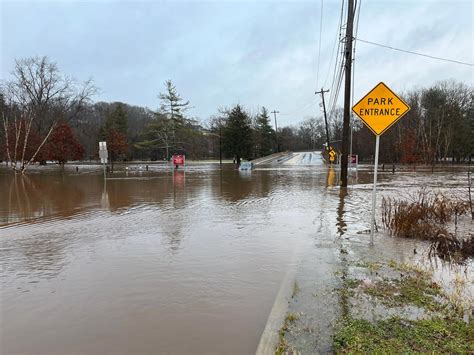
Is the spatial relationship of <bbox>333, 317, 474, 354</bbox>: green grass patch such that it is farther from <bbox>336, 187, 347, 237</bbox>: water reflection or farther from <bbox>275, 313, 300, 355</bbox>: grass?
<bbox>336, 187, 347, 237</bbox>: water reflection

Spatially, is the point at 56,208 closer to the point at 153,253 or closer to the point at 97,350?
the point at 153,253

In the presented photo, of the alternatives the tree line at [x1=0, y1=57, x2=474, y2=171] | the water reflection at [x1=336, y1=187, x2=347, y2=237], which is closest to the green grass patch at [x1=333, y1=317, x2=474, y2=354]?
the water reflection at [x1=336, y1=187, x2=347, y2=237]

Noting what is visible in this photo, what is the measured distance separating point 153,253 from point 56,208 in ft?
26.9

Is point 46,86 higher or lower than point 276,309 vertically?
higher

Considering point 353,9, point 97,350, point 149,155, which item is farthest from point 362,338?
point 149,155

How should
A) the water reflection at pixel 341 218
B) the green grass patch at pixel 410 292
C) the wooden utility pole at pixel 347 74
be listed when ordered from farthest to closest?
the wooden utility pole at pixel 347 74
the water reflection at pixel 341 218
the green grass patch at pixel 410 292

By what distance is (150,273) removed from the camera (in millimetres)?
6176

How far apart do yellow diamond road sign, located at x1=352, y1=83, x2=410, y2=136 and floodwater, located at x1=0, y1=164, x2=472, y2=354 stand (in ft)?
9.00

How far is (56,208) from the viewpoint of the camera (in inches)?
545

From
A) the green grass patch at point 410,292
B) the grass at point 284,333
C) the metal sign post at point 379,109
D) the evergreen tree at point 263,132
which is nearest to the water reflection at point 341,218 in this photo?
the metal sign post at point 379,109

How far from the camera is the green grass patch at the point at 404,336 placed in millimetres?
3391

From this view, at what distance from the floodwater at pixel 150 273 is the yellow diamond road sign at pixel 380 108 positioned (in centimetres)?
274

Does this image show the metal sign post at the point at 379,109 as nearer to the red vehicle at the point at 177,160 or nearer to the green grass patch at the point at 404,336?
the green grass patch at the point at 404,336

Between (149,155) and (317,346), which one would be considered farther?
(149,155)
